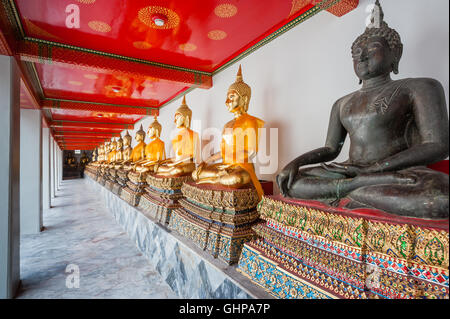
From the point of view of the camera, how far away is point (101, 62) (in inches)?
117

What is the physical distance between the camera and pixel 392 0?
158 centimetres

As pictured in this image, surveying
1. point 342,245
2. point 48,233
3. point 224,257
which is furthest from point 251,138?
point 48,233

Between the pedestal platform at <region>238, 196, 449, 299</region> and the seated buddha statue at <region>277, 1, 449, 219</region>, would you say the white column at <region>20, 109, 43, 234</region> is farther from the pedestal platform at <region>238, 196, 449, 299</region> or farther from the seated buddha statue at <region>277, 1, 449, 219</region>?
the seated buddha statue at <region>277, 1, 449, 219</region>

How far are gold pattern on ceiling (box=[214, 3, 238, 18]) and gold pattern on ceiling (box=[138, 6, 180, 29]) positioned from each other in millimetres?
383

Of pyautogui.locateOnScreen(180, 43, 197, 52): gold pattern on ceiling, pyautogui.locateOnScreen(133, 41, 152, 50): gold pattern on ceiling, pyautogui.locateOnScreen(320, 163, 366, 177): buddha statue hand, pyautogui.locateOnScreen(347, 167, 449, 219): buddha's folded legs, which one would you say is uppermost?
pyautogui.locateOnScreen(180, 43, 197, 52): gold pattern on ceiling

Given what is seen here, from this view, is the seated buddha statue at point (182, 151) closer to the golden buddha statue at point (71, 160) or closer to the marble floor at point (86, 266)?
the marble floor at point (86, 266)

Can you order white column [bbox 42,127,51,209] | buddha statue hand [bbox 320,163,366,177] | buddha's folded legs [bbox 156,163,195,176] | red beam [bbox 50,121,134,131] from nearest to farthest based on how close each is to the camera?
buddha statue hand [bbox 320,163,366,177] → buddha's folded legs [bbox 156,163,195,176] → white column [bbox 42,127,51,209] → red beam [bbox 50,121,134,131]

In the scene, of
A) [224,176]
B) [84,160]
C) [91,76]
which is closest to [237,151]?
[224,176]

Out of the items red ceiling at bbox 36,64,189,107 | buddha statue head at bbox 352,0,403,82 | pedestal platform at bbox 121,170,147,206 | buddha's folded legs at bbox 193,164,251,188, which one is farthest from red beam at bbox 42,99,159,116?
buddha statue head at bbox 352,0,403,82

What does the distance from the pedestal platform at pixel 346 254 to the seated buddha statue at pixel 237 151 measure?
1.80ft

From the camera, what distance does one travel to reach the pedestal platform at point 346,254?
805mm

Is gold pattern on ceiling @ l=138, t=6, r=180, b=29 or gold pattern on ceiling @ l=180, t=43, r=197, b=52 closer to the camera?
gold pattern on ceiling @ l=138, t=6, r=180, b=29

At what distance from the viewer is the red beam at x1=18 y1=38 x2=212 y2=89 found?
2.64 m

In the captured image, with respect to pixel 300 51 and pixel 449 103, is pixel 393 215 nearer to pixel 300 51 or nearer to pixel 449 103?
pixel 449 103
